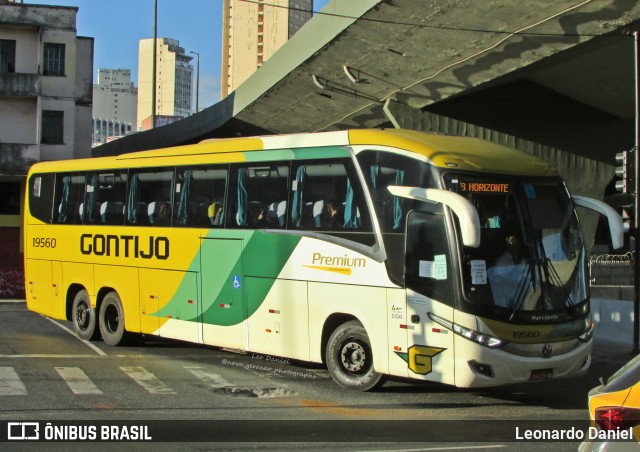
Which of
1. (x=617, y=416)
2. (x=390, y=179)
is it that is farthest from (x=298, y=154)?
(x=617, y=416)

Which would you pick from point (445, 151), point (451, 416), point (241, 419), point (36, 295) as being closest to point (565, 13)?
point (445, 151)

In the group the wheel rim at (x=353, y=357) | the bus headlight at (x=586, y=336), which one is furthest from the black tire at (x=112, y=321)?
the bus headlight at (x=586, y=336)

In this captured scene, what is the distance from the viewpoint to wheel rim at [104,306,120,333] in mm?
15813

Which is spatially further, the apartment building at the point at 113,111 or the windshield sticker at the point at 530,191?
the apartment building at the point at 113,111

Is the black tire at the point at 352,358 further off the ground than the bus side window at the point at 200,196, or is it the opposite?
the bus side window at the point at 200,196

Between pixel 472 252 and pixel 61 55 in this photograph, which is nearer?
pixel 472 252

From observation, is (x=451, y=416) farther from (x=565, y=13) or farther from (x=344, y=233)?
(x=565, y=13)

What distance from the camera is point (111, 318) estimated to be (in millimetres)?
15891

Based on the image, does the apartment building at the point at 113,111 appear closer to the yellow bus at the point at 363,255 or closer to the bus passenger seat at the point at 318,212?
the yellow bus at the point at 363,255

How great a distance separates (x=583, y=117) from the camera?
27.7 meters

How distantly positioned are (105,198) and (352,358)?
6.92 m

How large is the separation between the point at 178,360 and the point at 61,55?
2527 centimetres

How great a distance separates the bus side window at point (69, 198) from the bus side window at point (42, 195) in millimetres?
251

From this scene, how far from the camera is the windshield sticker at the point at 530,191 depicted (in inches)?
410
